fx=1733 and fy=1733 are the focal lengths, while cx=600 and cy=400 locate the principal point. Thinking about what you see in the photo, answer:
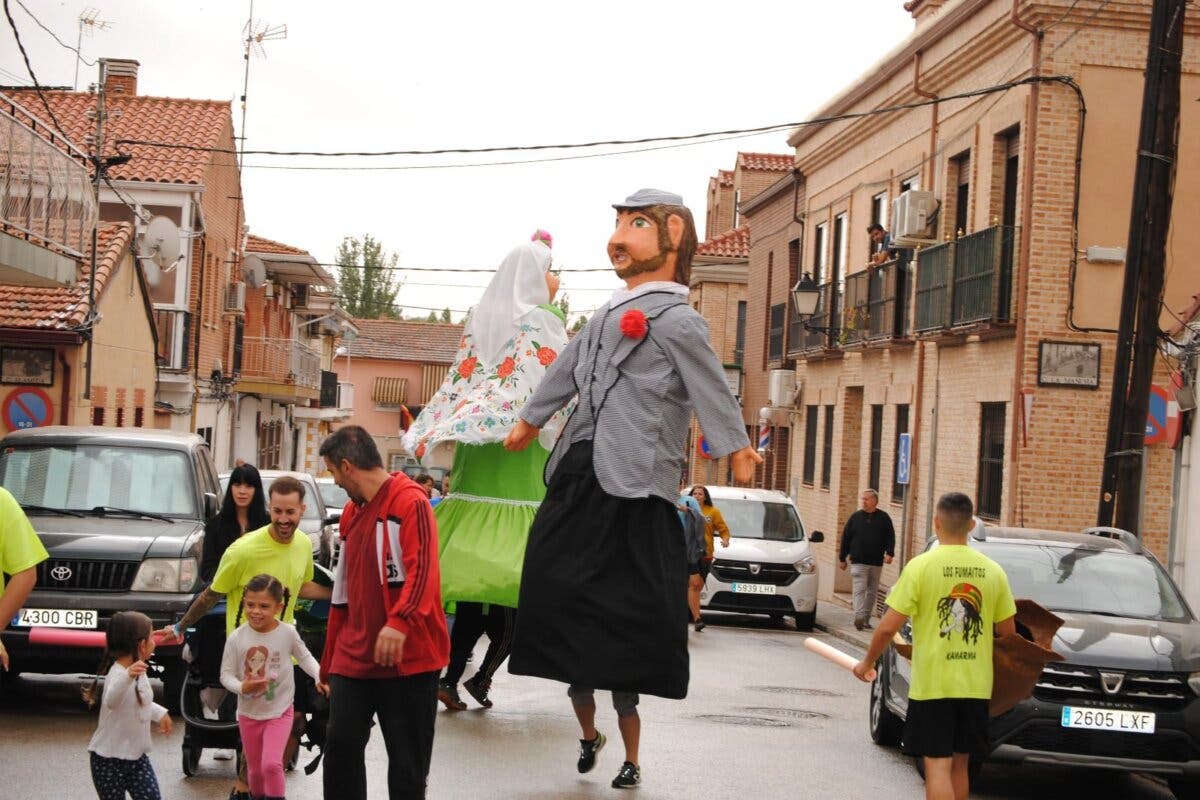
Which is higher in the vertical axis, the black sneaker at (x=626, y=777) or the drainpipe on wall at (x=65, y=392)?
the drainpipe on wall at (x=65, y=392)

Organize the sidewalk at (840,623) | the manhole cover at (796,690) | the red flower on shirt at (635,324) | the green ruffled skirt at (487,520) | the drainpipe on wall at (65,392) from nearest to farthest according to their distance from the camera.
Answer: the red flower on shirt at (635,324), the green ruffled skirt at (487,520), the manhole cover at (796,690), the sidewalk at (840,623), the drainpipe on wall at (65,392)

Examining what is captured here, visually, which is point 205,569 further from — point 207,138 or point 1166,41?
point 207,138

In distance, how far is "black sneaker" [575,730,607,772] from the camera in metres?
9.30

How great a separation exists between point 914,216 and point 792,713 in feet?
41.0

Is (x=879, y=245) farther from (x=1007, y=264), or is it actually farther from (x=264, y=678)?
(x=264, y=678)

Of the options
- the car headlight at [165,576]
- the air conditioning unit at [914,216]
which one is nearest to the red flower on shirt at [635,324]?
the car headlight at [165,576]

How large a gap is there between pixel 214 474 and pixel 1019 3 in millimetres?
12304

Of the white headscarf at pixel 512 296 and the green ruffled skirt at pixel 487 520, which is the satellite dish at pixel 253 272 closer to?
the green ruffled skirt at pixel 487 520

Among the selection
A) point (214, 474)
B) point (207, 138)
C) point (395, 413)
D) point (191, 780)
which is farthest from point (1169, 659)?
point (395, 413)

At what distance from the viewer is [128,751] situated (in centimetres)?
739

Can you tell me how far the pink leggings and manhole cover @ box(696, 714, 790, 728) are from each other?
218 inches

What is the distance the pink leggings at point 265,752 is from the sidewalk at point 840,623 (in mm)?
12981

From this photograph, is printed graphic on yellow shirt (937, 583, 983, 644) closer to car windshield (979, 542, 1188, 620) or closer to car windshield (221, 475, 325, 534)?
car windshield (979, 542, 1188, 620)

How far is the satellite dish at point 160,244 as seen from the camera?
31.4 meters
